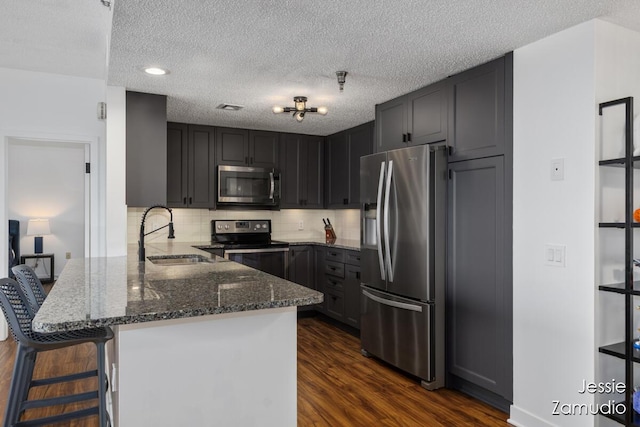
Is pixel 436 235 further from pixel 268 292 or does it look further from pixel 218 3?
pixel 218 3

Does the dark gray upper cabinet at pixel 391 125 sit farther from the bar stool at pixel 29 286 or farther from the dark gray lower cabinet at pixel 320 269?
the bar stool at pixel 29 286

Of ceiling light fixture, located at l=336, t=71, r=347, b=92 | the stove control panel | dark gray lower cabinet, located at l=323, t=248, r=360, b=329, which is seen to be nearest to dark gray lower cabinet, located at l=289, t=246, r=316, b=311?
dark gray lower cabinet, located at l=323, t=248, r=360, b=329

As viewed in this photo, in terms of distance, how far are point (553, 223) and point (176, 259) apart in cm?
257

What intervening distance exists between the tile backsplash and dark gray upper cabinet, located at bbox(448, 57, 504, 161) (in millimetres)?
2314

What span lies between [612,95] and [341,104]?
6.99 feet

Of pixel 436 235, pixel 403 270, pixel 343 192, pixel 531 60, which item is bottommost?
pixel 403 270

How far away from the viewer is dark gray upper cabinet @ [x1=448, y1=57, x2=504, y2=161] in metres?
2.76

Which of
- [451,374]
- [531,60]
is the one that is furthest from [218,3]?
[451,374]

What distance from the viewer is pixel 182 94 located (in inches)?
142

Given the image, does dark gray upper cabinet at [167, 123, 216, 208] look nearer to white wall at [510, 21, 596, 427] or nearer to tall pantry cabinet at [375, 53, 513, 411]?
tall pantry cabinet at [375, 53, 513, 411]

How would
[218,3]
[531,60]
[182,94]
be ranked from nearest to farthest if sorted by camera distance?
[218,3] → [531,60] → [182,94]

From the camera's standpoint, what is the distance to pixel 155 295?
1739mm

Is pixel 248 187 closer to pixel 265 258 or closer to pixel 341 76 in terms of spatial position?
pixel 265 258

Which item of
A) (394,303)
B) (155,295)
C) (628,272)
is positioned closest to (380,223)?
(394,303)
